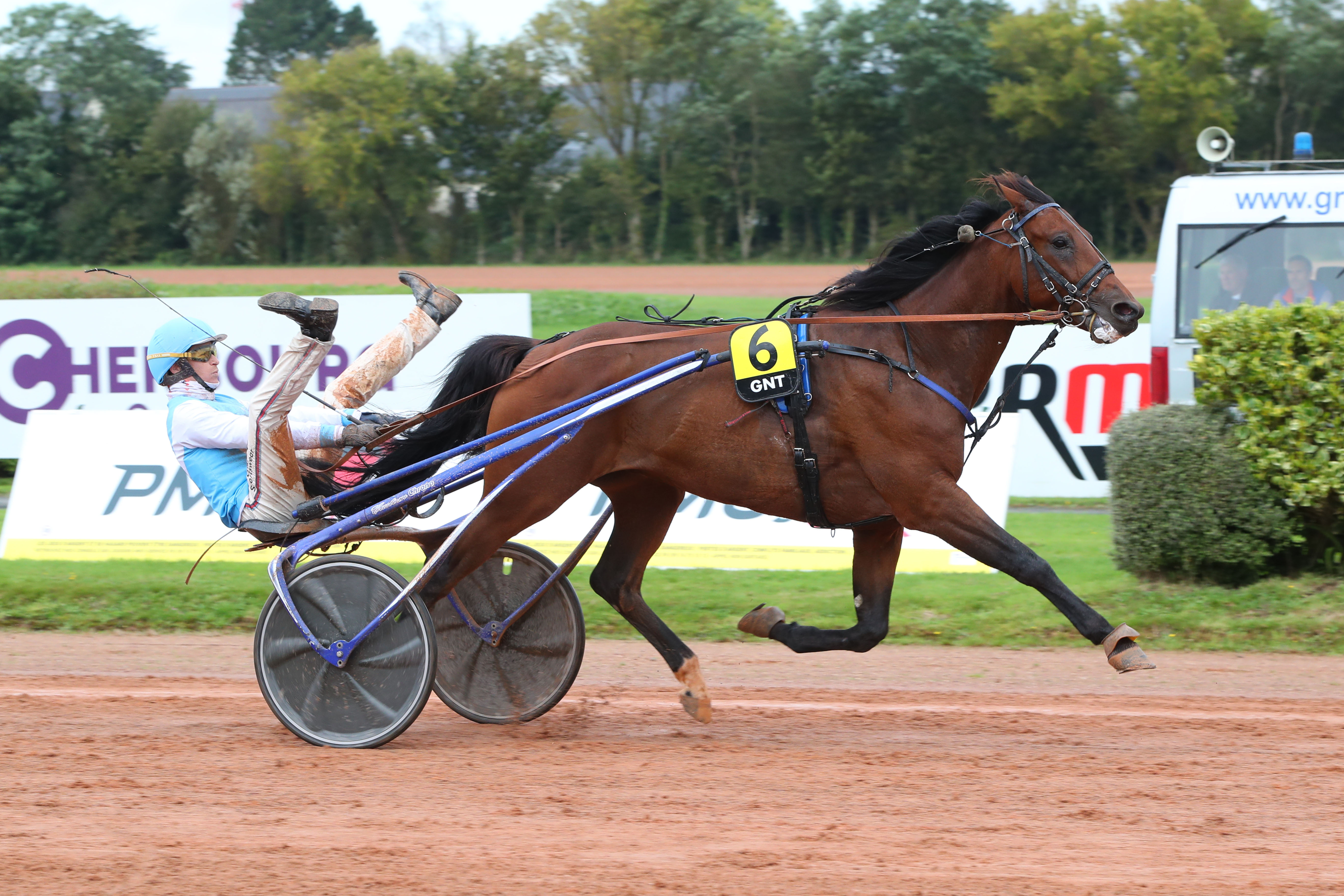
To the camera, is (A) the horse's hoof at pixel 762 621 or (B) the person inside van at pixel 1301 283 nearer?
(A) the horse's hoof at pixel 762 621

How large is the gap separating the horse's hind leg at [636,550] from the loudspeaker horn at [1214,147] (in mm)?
5341

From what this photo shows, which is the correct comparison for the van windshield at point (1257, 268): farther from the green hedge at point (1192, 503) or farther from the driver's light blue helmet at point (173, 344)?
the driver's light blue helmet at point (173, 344)

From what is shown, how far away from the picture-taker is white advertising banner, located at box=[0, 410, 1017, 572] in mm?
7562

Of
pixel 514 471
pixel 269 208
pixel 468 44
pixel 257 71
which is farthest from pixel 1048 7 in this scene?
pixel 257 71

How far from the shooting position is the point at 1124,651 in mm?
4156

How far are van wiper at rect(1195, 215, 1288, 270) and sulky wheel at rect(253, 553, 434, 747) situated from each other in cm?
624

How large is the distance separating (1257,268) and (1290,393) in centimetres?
246

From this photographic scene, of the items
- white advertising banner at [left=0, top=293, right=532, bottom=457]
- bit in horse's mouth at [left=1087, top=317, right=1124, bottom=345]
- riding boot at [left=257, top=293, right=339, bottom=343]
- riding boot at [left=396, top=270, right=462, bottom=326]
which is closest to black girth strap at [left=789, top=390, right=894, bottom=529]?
bit in horse's mouth at [left=1087, top=317, right=1124, bottom=345]

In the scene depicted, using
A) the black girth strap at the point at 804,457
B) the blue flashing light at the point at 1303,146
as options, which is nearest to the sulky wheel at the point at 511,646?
the black girth strap at the point at 804,457

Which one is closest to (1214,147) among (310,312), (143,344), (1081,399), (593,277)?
(1081,399)

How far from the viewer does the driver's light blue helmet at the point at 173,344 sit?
460cm

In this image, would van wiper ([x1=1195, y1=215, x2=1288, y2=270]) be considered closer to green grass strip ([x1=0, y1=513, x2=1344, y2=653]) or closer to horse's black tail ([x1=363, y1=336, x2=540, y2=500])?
green grass strip ([x1=0, y1=513, x2=1344, y2=653])

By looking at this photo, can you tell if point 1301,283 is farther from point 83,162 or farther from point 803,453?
point 83,162

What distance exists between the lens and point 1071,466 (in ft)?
31.5
